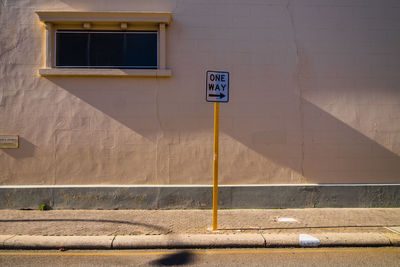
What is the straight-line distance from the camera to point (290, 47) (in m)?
7.88

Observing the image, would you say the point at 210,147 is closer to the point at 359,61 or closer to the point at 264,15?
the point at 264,15

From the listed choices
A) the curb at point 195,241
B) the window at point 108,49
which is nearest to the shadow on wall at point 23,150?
the window at point 108,49

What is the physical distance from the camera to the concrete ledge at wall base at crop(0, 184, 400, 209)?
7523 mm

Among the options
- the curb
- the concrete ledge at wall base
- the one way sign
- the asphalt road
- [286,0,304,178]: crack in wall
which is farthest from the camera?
[286,0,304,178]: crack in wall

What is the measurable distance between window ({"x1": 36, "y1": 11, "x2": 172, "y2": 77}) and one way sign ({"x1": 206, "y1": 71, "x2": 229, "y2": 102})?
6.67ft

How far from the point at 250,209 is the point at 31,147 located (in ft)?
17.5

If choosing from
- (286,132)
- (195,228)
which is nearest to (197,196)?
(195,228)

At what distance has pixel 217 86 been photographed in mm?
5949

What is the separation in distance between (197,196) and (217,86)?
9.49 feet

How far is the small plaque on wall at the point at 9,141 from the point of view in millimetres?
7598

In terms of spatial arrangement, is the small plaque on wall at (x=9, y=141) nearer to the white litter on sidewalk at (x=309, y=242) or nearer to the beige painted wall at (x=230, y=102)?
the beige painted wall at (x=230, y=102)

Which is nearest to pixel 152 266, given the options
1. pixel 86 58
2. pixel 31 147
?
pixel 31 147

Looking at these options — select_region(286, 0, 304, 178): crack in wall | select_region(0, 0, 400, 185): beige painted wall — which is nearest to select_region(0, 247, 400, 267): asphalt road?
select_region(0, 0, 400, 185): beige painted wall

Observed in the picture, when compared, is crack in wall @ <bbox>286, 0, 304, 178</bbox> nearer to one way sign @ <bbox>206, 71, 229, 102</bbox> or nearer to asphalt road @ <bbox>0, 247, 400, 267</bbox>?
one way sign @ <bbox>206, 71, 229, 102</bbox>
